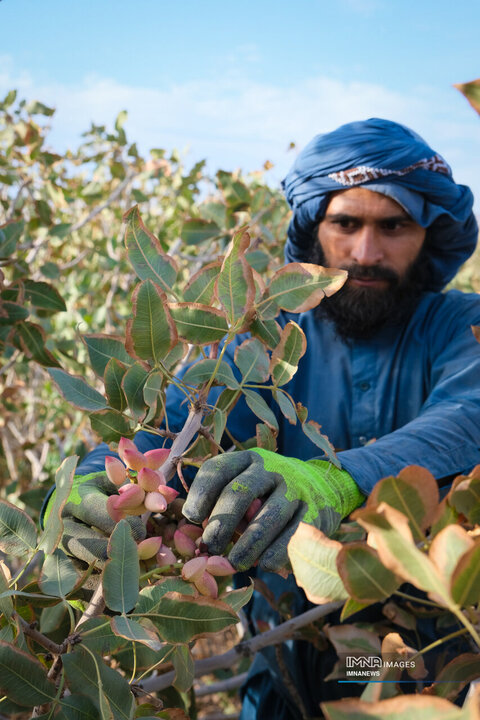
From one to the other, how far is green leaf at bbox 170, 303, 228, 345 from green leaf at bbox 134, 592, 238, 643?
1.04 ft

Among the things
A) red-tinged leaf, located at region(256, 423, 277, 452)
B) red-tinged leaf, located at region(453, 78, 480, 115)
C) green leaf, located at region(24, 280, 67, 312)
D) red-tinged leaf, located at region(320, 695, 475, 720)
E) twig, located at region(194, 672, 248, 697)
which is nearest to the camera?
red-tinged leaf, located at region(320, 695, 475, 720)

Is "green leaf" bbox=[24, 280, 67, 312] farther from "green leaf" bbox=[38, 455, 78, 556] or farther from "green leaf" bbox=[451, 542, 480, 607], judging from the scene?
"green leaf" bbox=[451, 542, 480, 607]

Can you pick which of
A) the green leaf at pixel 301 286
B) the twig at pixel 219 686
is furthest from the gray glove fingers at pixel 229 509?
the twig at pixel 219 686

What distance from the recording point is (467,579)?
446mm

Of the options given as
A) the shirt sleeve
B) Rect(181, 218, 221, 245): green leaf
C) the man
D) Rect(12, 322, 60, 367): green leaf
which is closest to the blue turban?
the man

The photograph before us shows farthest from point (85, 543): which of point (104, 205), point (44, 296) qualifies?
point (104, 205)

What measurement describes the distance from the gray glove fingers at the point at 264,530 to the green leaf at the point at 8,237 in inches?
40.0

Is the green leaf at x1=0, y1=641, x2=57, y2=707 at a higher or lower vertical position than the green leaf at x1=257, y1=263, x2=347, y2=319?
lower

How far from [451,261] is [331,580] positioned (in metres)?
1.82

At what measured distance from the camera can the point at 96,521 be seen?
89cm

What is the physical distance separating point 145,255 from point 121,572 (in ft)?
1.36

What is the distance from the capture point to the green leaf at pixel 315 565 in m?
0.54

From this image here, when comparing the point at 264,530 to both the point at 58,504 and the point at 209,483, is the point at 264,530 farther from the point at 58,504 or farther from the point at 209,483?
the point at 58,504

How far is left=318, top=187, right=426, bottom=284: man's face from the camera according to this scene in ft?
6.23
